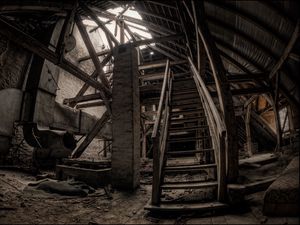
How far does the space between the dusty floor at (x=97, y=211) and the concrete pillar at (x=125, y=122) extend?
1.55ft

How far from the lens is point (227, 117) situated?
310 centimetres

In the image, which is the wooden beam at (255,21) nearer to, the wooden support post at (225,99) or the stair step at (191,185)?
the wooden support post at (225,99)

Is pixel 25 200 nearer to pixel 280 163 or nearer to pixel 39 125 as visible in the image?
pixel 39 125

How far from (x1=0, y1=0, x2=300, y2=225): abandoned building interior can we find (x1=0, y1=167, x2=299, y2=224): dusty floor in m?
0.02

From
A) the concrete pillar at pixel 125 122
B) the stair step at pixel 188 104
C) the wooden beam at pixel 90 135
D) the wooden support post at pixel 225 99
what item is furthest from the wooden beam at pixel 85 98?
the wooden support post at pixel 225 99

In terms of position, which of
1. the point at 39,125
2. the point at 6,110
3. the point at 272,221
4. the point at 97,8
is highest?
the point at 97,8

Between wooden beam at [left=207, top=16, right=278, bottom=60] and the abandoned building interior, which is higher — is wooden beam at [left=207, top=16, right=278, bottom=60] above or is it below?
above

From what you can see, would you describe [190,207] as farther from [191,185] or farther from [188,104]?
[188,104]

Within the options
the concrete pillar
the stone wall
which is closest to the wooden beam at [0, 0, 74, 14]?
the concrete pillar

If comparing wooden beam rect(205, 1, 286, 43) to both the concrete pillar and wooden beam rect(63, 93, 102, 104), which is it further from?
wooden beam rect(63, 93, 102, 104)

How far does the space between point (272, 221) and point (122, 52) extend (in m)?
5.14

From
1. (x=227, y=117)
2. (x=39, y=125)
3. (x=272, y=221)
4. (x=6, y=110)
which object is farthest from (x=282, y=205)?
(x=6, y=110)

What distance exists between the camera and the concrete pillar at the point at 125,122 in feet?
14.8

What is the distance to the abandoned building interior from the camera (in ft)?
9.02
